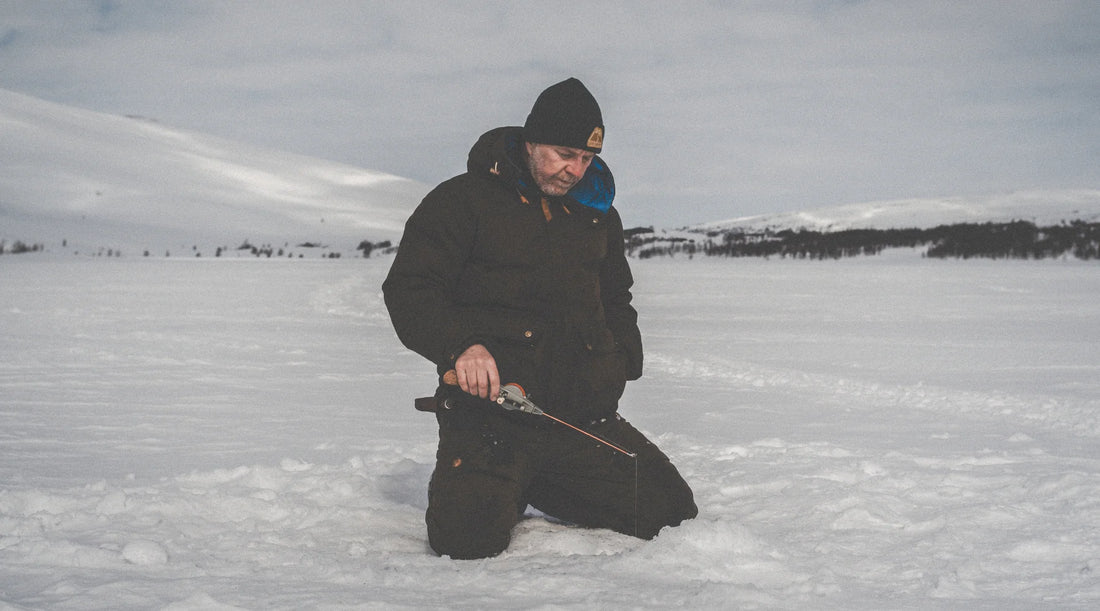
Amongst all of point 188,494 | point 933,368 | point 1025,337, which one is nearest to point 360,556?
point 188,494

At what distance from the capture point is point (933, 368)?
6.93 m

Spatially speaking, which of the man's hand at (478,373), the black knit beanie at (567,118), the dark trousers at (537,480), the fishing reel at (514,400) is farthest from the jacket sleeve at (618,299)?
the man's hand at (478,373)

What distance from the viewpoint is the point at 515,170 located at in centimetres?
282

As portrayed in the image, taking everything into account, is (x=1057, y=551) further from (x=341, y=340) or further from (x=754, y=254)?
(x=754, y=254)

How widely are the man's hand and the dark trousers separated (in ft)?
0.93

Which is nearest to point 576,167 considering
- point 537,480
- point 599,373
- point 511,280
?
point 511,280

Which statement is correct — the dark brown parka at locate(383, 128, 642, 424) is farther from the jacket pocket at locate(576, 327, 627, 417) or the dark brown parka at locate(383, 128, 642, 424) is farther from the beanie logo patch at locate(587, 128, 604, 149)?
the beanie logo patch at locate(587, 128, 604, 149)

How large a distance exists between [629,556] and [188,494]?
1565 mm

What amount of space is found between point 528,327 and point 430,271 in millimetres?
377

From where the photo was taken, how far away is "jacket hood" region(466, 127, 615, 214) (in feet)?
9.29

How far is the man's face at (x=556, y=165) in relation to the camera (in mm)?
2811

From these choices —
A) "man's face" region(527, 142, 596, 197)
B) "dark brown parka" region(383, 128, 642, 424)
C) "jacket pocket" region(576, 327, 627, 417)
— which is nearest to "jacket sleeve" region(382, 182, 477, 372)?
"dark brown parka" region(383, 128, 642, 424)

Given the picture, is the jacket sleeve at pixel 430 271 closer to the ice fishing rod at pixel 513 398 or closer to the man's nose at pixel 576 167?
the ice fishing rod at pixel 513 398

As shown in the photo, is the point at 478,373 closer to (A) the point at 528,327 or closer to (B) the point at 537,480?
(A) the point at 528,327
